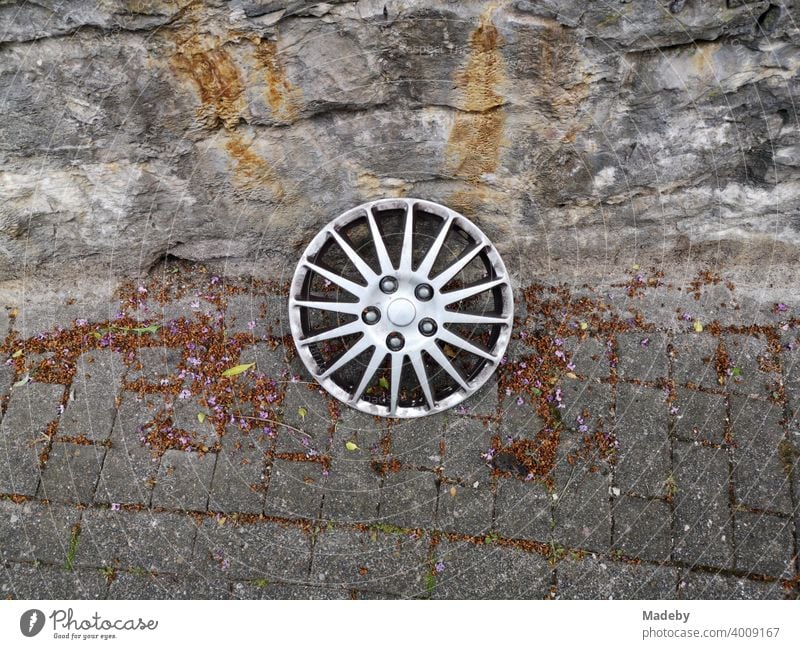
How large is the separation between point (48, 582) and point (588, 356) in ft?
11.5

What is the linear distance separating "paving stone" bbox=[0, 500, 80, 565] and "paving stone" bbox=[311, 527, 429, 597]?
1.47m

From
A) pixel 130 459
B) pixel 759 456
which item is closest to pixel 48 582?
pixel 130 459

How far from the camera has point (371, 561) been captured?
378 centimetres

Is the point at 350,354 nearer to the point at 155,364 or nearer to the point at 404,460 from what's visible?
the point at 404,460

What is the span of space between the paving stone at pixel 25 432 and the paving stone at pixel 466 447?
2.47 metres

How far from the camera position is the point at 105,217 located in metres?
4.08

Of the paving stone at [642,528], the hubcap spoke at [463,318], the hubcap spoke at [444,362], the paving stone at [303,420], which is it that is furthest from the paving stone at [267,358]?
the paving stone at [642,528]

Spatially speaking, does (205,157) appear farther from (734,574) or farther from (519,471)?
(734,574)

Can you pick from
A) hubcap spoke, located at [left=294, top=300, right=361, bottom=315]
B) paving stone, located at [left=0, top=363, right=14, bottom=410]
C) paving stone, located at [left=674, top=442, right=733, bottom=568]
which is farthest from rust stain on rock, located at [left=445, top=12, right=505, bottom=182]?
paving stone, located at [left=0, top=363, right=14, bottom=410]

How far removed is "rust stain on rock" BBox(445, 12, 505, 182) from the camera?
3.26 m

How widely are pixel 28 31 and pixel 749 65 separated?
3.52m

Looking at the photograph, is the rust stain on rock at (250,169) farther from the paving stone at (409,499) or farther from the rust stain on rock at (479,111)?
the paving stone at (409,499)
